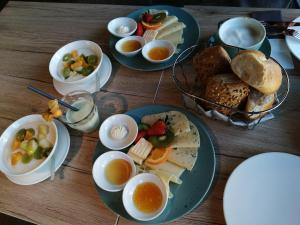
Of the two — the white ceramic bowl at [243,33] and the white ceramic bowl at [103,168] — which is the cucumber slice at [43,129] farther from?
the white ceramic bowl at [243,33]

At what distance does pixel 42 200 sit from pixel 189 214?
20.8 inches

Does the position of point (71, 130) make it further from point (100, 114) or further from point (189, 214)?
point (189, 214)

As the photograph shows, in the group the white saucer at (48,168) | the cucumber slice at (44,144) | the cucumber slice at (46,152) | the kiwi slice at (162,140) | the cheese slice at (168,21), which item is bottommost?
the white saucer at (48,168)

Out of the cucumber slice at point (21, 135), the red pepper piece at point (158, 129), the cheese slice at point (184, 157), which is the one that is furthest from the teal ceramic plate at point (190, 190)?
the cucumber slice at point (21, 135)

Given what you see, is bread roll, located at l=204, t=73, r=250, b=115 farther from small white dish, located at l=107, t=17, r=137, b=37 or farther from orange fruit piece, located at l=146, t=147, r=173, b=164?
small white dish, located at l=107, t=17, r=137, b=37

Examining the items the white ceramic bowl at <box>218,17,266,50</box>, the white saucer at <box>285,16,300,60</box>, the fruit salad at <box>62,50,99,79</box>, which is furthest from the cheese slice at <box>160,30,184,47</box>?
the white saucer at <box>285,16,300,60</box>

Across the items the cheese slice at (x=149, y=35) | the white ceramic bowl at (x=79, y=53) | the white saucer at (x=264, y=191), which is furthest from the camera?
the cheese slice at (x=149, y=35)

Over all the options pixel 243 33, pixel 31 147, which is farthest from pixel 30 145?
pixel 243 33

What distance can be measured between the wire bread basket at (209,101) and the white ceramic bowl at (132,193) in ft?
1.03

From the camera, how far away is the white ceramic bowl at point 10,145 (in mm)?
1060

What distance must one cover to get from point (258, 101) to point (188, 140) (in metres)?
0.27

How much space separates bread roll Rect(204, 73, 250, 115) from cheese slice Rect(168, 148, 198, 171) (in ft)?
0.61

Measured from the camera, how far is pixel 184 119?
3.57ft

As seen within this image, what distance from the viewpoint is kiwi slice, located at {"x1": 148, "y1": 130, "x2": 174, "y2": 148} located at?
41.1 inches
